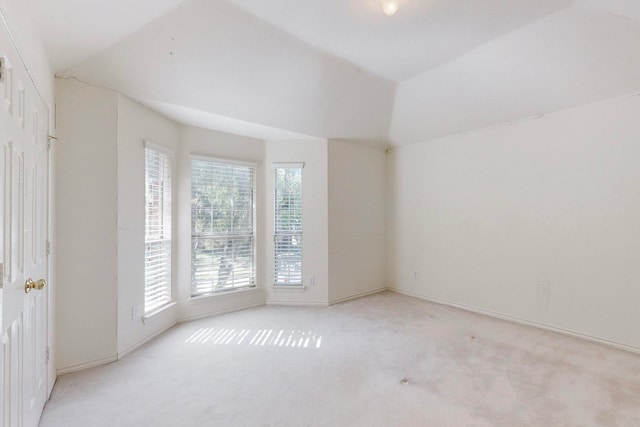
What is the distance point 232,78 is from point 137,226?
5.55 feet

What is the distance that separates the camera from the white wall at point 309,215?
4.27 metres

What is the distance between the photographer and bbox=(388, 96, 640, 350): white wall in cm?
290

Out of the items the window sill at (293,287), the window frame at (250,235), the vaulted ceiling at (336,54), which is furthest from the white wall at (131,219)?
the window sill at (293,287)

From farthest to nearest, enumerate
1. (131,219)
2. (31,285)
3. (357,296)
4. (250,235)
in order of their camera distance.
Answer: (357,296), (250,235), (131,219), (31,285)

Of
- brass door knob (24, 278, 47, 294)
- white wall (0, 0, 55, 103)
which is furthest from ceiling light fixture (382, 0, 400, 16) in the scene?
brass door knob (24, 278, 47, 294)

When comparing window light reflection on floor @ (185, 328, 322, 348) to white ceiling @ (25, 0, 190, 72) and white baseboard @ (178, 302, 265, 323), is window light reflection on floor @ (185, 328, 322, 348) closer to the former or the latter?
white baseboard @ (178, 302, 265, 323)

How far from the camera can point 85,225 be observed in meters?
2.48

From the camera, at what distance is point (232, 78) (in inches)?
113

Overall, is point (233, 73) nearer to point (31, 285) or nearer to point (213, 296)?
point (31, 285)

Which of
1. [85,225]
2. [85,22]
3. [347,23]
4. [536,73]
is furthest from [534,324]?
[85,22]

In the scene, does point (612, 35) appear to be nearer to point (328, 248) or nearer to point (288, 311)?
point (328, 248)

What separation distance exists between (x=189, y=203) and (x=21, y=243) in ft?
7.10

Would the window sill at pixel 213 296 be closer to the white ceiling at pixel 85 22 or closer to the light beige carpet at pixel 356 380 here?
the light beige carpet at pixel 356 380

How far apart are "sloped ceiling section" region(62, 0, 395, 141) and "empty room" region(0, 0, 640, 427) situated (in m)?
0.02
